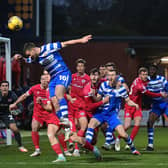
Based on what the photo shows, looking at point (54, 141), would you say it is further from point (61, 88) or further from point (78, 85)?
point (78, 85)

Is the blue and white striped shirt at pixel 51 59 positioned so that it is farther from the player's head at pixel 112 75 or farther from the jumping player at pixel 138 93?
the jumping player at pixel 138 93

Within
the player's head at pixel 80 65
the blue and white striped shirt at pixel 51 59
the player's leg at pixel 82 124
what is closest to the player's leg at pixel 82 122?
the player's leg at pixel 82 124

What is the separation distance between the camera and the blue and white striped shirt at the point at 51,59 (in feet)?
41.1

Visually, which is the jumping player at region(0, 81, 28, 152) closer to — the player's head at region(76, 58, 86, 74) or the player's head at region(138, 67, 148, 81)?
the player's head at region(76, 58, 86, 74)

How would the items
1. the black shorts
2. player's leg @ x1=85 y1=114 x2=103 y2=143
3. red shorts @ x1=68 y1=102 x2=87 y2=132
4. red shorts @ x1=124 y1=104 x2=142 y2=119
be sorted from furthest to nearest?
the black shorts < red shorts @ x1=124 y1=104 x2=142 y2=119 < red shorts @ x1=68 y1=102 x2=87 y2=132 < player's leg @ x1=85 y1=114 x2=103 y2=143

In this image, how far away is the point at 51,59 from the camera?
12.6m

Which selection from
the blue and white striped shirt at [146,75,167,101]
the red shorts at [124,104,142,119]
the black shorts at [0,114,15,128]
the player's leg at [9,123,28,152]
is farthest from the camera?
the black shorts at [0,114,15,128]

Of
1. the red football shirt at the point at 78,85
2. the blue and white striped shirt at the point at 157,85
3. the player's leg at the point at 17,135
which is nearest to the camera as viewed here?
the red football shirt at the point at 78,85

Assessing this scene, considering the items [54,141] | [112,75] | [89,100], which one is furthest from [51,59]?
[89,100]

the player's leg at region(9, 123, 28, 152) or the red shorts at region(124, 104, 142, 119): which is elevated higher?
the red shorts at region(124, 104, 142, 119)

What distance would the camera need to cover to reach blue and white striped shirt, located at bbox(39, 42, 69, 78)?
12539mm

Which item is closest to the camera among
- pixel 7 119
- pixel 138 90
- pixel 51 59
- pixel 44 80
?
pixel 51 59

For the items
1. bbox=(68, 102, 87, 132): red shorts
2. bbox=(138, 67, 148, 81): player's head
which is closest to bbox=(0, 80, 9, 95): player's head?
bbox=(68, 102, 87, 132): red shorts

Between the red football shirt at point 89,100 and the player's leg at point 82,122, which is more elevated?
the red football shirt at point 89,100
